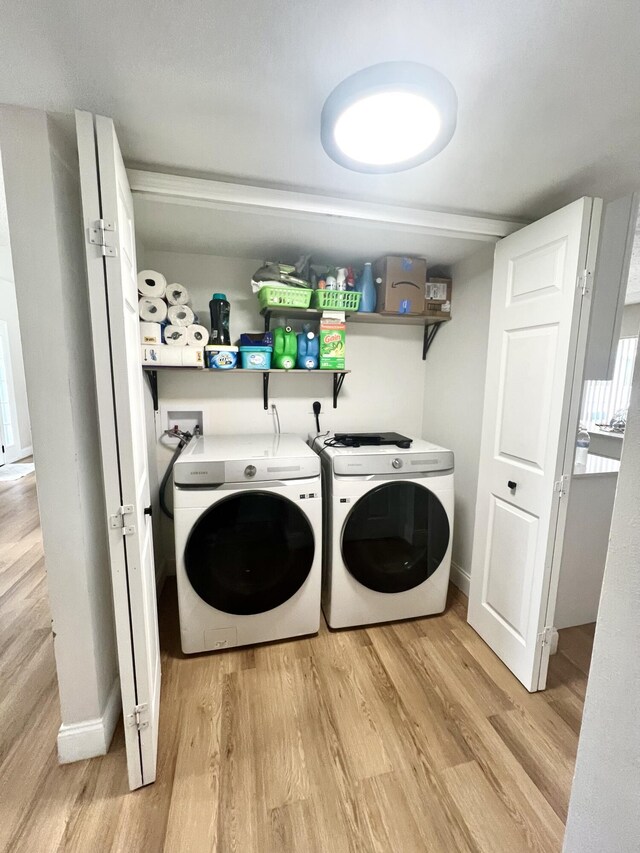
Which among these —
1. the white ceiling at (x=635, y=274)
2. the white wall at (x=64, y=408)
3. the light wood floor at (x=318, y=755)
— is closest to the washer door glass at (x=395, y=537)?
the light wood floor at (x=318, y=755)

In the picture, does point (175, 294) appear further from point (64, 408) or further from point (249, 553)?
point (249, 553)

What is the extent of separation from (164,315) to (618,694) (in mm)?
1977

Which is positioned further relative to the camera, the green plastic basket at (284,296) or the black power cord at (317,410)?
the black power cord at (317,410)

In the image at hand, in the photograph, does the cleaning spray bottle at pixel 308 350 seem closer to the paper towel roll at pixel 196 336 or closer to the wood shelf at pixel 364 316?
the wood shelf at pixel 364 316

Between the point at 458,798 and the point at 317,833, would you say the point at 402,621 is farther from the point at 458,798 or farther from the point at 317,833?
the point at 317,833

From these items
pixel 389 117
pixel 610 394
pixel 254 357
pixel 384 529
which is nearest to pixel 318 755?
pixel 384 529

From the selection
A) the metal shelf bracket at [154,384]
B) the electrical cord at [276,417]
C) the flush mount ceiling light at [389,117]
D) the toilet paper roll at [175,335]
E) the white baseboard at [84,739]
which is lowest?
the white baseboard at [84,739]

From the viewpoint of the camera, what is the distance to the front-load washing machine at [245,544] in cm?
153

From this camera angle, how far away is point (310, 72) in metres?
0.87

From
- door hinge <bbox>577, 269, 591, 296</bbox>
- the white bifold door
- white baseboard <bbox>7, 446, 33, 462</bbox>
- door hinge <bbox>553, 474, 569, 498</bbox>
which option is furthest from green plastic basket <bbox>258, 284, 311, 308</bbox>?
white baseboard <bbox>7, 446, 33, 462</bbox>

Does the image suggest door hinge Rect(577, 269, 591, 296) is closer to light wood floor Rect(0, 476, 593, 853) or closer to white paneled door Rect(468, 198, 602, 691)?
white paneled door Rect(468, 198, 602, 691)

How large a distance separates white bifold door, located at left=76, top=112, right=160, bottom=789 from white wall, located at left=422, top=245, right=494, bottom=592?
174cm

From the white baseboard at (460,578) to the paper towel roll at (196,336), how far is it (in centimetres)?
206

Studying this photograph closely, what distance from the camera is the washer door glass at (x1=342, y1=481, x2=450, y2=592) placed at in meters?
1.76
